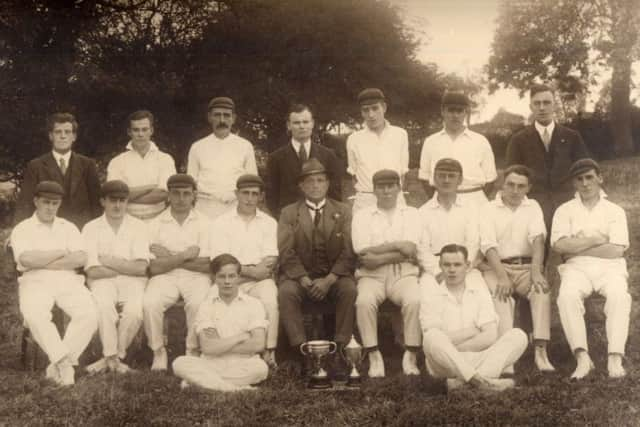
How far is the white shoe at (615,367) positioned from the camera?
5.09 m

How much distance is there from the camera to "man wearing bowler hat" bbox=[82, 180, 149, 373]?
18.6ft

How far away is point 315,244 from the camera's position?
6.00 meters

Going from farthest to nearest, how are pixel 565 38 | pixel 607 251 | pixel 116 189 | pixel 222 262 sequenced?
1. pixel 565 38
2. pixel 116 189
3. pixel 607 251
4. pixel 222 262

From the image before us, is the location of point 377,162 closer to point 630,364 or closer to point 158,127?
point 630,364

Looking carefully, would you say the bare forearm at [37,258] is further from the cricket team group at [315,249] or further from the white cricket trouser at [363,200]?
the white cricket trouser at [363,200]

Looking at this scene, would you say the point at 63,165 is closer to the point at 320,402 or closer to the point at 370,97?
the point at 370,97

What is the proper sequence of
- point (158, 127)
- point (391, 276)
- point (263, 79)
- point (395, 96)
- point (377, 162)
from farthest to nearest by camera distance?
point (395, 96), point (263, 79), point (158, 127), point (377, 162), point (391, 276)

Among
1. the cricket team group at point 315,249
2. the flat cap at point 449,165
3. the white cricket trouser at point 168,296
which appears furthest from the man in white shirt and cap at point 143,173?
the flat cap at point 449,165

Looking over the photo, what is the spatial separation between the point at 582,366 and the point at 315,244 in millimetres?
2287

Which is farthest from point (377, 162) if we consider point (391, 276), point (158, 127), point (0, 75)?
Result: point (158, 127)

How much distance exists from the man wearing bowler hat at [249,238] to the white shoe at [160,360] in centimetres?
81

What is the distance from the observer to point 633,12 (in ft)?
39.1

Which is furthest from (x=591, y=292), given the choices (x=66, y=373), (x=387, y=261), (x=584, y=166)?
(x=66, y=373)

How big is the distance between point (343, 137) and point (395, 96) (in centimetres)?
229
